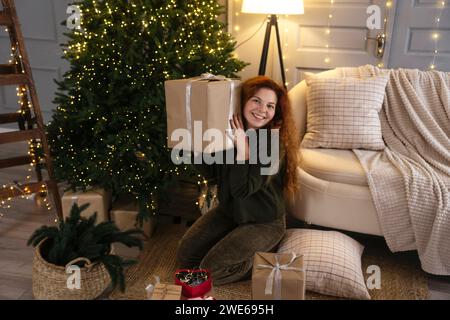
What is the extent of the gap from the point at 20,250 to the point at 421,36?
281cm

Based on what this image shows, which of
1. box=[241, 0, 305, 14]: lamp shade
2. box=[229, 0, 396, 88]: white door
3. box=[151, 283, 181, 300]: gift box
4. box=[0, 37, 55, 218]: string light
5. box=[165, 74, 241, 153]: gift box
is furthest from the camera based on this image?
box=[229, 0, 396, 88]: white door

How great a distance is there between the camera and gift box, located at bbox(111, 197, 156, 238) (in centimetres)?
223

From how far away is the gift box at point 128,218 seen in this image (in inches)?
87.7

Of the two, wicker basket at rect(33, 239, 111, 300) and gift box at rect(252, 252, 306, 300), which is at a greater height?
gift box at rect(252, 252, 306, 300)

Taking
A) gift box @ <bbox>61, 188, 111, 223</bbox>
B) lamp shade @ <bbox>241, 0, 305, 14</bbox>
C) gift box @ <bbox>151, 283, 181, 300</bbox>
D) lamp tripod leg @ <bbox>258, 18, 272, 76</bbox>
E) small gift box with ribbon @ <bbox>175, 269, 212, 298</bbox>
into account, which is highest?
lamp shade @ <bbox>241, 0, 305, 14</bbox>

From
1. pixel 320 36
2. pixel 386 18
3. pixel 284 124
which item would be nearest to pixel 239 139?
pixel 284 124

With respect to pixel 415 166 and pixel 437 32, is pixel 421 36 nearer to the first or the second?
pixel 437 32

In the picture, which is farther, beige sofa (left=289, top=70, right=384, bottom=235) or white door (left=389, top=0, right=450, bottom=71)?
white door (left=389, top=0, right=450, bottom=71)

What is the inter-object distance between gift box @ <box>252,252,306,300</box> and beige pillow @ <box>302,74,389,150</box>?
97 cm

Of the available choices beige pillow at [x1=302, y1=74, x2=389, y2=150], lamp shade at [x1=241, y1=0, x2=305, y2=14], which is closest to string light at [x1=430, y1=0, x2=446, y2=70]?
beige pillow at [x1=302, y1=74, x2=389, y2=150]

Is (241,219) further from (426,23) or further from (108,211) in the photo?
(426,23)

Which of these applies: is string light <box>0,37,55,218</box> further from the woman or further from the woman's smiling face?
the woman's smiling face
